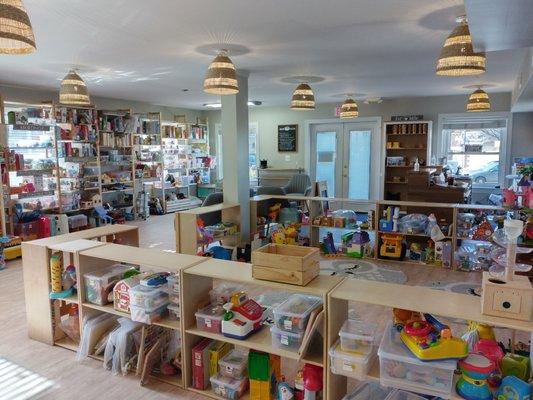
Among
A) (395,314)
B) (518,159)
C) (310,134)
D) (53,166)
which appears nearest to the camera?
(395,314)

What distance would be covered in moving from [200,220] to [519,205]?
3.54m

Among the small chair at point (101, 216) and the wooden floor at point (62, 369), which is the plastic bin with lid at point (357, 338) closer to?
the wooden floor at point (62, 369)

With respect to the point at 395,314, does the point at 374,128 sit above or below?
above

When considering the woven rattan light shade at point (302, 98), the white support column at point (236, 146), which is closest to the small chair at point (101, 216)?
the white support column at point (236, 146)

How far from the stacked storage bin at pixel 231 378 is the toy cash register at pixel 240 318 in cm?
27

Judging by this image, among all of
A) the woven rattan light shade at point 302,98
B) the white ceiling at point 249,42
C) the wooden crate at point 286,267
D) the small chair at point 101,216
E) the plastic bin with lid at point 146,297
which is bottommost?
the small chair at point 101,216

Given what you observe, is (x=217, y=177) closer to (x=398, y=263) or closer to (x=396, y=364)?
(x=398, y=263)

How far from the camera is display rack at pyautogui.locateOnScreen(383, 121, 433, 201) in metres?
8.84

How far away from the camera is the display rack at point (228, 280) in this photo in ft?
7.20

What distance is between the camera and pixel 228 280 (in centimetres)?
249

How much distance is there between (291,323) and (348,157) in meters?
8.17

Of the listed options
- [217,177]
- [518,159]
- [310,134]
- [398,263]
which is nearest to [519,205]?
[398,263]

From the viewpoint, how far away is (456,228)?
5.13 meters

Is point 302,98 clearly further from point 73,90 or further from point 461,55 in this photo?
point 73,90
